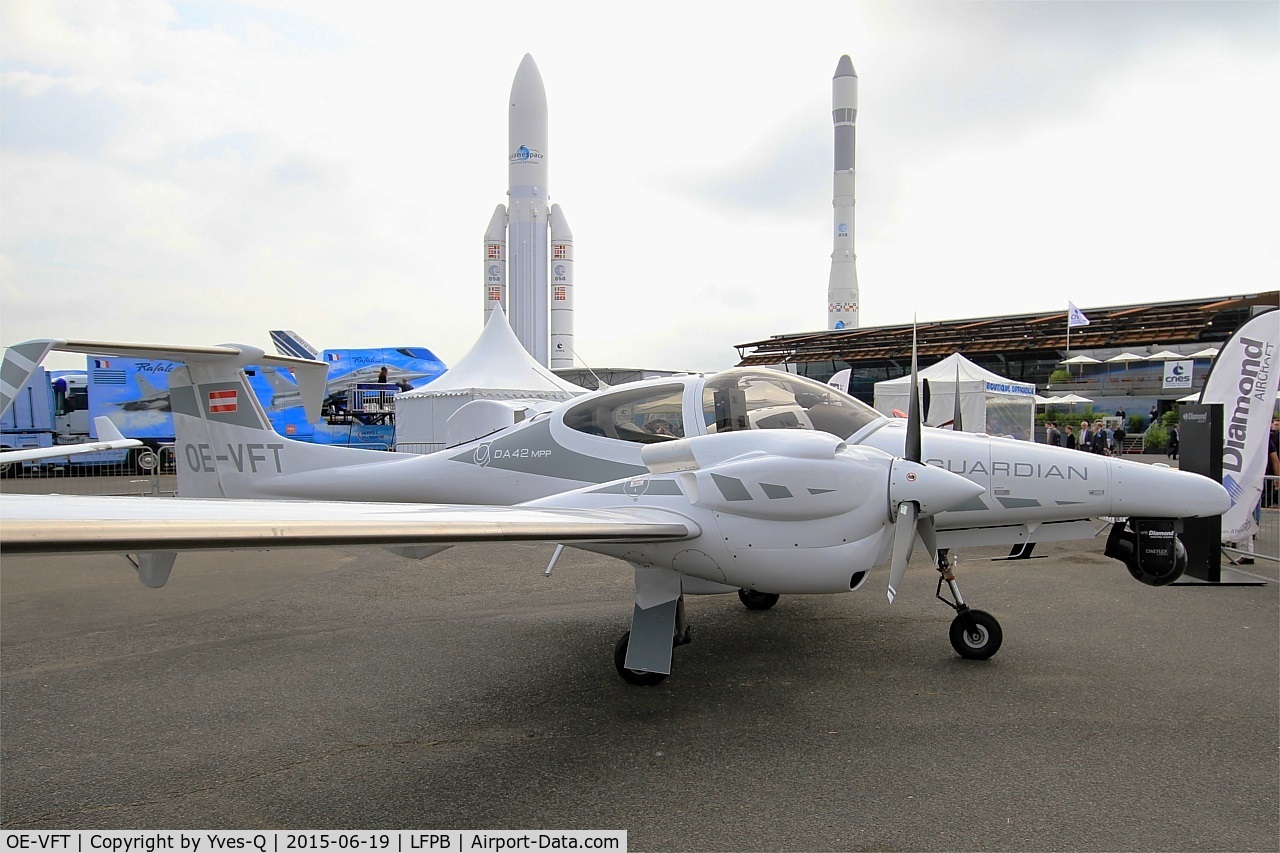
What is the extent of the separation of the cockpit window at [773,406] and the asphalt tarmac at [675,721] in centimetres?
187

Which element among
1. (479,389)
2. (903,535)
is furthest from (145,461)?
(903,535)

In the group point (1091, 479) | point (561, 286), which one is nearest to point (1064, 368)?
point (561, 286)

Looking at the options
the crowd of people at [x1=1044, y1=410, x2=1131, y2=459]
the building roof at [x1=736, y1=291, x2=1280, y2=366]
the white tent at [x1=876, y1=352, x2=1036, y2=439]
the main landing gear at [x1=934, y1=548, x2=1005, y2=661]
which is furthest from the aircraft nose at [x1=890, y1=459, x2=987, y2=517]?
the building roof at [x1=736, y1=291, x2=1280, y2=366]

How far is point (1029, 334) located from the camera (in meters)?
40.2

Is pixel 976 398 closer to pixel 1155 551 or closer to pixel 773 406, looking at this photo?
pixel 1155 551

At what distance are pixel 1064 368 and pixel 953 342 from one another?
609 centimetres

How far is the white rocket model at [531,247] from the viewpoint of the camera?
39344 mm

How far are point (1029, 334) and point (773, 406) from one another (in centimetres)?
4047

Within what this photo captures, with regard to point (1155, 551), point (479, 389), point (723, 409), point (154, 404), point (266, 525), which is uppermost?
point (479, 389)

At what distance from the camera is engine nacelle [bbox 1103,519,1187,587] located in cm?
552

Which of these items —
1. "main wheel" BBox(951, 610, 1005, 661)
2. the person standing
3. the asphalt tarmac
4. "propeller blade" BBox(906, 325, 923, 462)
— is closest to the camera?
the asphalt tarmac

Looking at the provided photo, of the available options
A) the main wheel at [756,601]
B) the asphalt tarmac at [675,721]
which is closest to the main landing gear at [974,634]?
the asphalt tarmac at [675,721]

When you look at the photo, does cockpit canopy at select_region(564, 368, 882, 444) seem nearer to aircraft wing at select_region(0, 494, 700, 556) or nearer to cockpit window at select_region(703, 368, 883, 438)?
cockpit window at select_region(703, 368, 883, 438)

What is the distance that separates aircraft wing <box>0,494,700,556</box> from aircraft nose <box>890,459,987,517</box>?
128cm
